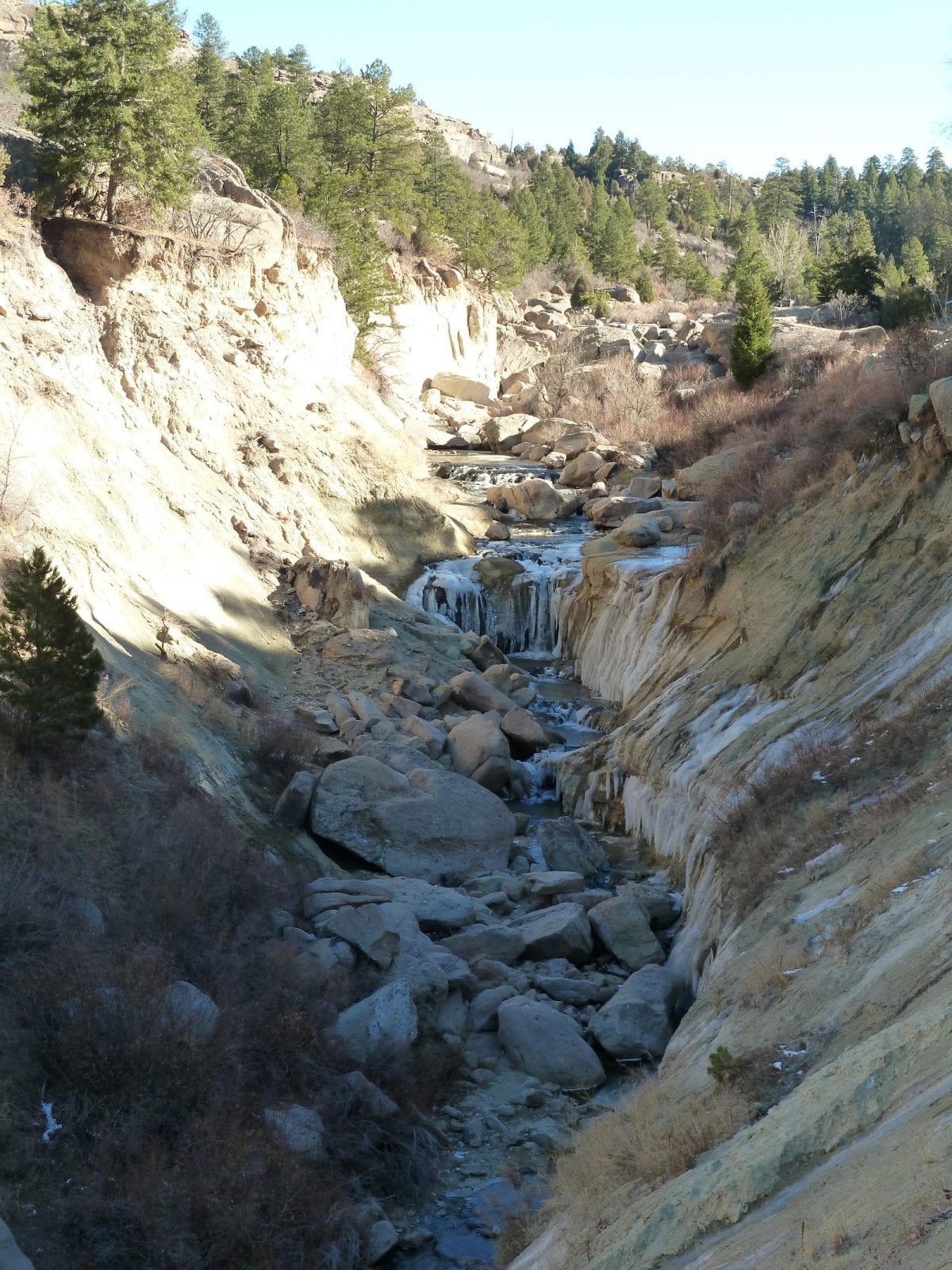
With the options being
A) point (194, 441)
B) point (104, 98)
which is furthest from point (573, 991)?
point (104, 98)

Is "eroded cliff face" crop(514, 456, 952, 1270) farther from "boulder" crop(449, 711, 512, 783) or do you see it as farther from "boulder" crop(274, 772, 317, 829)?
"boulder" crop(274, 772, 317, 829)

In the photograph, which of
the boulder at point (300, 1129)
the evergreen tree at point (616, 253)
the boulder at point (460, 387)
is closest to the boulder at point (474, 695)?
the boulder at point (300, 1129)

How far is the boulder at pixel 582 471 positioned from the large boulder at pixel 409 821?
73.8 feet

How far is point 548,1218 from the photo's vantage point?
21.9 feet

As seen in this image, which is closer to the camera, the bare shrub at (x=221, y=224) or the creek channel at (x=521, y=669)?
the creek channel at (x=521, y=669)

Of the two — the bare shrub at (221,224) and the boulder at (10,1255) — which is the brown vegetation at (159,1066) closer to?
the boulder at (10,1255)

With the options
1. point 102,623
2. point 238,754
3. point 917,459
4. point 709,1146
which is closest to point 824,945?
point 709,1146

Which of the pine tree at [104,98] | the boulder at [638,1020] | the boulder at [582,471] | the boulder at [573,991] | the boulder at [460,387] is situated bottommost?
the boulder at [573,991]

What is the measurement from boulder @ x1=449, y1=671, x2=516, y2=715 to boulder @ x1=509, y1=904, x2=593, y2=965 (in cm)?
785

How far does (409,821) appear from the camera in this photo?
13773 millimetres

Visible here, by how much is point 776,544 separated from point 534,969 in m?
7.50

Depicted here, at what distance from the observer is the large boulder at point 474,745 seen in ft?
55.0

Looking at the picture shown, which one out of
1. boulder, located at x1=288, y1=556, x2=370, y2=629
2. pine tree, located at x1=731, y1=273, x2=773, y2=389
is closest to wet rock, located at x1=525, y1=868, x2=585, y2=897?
boulder, located at x1=288, y1=556, x2=370, y2=629

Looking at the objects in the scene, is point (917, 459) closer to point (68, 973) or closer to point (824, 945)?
point (824, 945)
